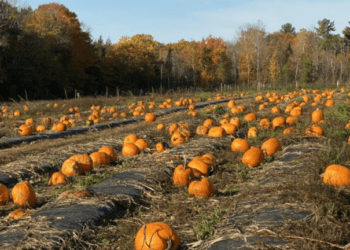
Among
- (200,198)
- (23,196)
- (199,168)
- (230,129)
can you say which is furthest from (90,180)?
(230,129)

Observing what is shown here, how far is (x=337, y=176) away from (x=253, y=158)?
84.5 inches

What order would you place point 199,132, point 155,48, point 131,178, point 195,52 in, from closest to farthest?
point 131,178 → point 199,132 → point 195,52 → point 155,48

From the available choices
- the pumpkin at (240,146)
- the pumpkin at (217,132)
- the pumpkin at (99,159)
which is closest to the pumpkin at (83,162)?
the pumpkin at (99,159)

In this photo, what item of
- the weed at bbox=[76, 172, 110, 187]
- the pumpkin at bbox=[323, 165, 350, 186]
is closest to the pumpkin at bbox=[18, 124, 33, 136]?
the weed at bbox=[76, 172, 110, 187]

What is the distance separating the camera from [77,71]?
151 feet

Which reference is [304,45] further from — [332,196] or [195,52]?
[332,196]

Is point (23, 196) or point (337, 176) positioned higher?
point (337, 176)

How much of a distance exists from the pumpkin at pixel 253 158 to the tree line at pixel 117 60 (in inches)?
1071

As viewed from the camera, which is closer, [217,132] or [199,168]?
[199,168]

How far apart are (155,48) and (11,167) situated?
202ft

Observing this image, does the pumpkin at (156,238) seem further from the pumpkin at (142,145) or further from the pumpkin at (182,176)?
the pumpkin at (142,145)

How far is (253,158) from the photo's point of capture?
730 cm

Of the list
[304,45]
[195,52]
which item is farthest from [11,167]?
[304,45]

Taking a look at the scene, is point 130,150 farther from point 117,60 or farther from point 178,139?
point 117,60
